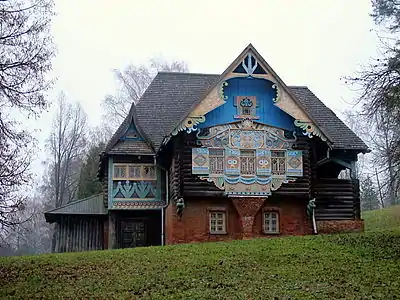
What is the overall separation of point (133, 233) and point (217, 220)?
5.08 meters

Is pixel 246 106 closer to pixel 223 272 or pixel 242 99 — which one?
pixel 242 99

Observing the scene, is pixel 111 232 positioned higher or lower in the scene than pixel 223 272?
higher

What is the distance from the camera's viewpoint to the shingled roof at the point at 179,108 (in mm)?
31719

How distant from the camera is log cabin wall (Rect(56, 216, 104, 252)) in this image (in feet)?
106

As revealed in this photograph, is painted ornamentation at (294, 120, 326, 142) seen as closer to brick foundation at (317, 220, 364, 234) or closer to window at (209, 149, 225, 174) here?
window at (209, 149, 225, 174)

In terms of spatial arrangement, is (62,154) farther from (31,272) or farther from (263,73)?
(31,272)

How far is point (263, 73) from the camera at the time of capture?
2855 centimetres

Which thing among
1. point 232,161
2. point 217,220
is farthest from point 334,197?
point 217,220

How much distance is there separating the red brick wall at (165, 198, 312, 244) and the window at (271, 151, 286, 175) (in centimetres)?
130

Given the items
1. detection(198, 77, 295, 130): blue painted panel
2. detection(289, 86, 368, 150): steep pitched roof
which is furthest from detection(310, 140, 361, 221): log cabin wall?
detection(198, 77, 295, 130): blue painted panel

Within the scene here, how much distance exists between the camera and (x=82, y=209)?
1276 inches

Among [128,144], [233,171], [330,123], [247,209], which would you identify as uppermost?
[330,123]

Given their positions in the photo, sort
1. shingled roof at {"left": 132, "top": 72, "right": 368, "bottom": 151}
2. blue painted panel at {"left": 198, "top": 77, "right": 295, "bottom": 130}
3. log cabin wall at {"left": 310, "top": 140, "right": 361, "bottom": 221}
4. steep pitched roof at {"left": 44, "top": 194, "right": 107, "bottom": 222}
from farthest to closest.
→ steep pitched roof at {"left": 44, "top": 194, "right": 107, "bottom": 222}, shingled roof at {"left": 132, "top": 72, "right": 368, "bottom": 151}, log cabin wall at {"left": 310, "top": 140, "right": 361, "bottom": 221}, blue painted panel at {"left": 198, "top": 77, "right": 295, "bottom": 130}

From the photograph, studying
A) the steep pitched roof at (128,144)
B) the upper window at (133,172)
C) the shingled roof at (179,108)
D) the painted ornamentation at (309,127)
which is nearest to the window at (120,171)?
the upper window at (133,172)
